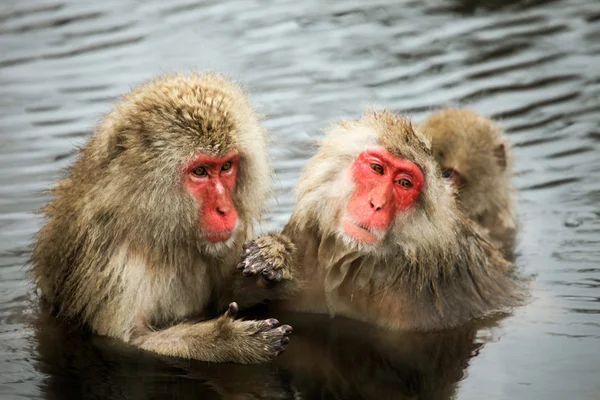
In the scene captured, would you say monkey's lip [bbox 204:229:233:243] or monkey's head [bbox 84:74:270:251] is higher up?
monkey's head [bbox 84:74:270:251]

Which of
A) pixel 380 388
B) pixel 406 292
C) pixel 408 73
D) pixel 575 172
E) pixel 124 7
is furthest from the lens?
pixel 124 7

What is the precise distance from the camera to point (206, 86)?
6.37m

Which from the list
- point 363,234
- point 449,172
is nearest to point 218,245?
point 363,234

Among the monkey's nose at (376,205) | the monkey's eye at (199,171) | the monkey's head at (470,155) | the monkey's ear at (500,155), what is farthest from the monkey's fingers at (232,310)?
the monkey's ear at (500,155)

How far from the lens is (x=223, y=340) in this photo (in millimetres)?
6152

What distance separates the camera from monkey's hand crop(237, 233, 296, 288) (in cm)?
644

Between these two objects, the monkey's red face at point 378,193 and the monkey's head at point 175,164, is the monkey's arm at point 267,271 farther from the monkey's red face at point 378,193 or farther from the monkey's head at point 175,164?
the monkey's red face at point 378,193

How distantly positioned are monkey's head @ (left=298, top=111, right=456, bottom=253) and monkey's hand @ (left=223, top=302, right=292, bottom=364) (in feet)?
2.16

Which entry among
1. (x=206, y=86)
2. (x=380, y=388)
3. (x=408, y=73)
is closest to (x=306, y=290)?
(x=380, y=388)

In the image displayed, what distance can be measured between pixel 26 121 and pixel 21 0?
11.1 ft

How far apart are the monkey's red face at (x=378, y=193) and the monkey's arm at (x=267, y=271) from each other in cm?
47

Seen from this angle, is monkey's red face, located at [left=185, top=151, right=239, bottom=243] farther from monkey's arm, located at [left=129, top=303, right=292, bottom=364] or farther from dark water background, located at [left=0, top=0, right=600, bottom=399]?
dark water background, located at [left=0, top=0, right=600, bottom=399]

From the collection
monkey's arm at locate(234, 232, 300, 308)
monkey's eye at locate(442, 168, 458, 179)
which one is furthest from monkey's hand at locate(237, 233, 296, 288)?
monkey's eye at locate(442, 168, 458, 179)

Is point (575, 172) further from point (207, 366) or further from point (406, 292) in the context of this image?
point (207, 366)
